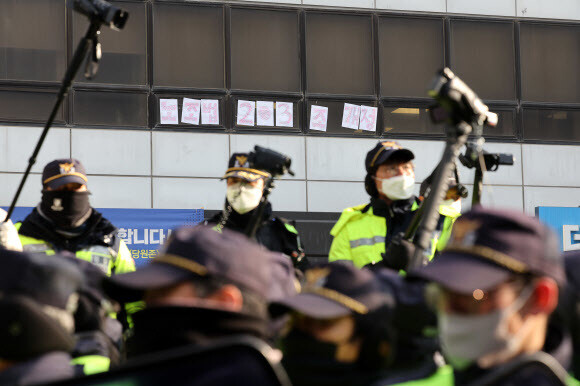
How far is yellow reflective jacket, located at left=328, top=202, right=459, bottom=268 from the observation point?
5.36 metres

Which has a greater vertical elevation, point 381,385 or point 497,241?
point 497,241

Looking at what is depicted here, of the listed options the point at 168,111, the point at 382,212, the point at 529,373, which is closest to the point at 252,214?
the point at 382,212

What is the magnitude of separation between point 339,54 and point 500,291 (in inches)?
450

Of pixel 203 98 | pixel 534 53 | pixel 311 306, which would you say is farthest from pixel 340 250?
pixel 534 53

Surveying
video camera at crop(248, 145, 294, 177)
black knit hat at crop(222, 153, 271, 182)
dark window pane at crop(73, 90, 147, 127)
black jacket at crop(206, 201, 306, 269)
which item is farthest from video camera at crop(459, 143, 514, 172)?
dark window pane at crop(73, 90, 147, 127)

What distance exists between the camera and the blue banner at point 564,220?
39.0 feet

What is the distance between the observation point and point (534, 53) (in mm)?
14242

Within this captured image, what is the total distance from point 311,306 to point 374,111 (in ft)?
36.5

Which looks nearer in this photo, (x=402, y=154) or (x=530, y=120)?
(x=402, y=154)

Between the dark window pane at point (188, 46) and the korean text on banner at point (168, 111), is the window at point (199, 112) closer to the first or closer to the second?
the korean text on banner at point (168, 111)

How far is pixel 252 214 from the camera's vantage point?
5629 mm

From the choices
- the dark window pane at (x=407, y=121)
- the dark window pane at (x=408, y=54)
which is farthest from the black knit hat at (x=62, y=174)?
the dark window pane at (x=408, y=54)

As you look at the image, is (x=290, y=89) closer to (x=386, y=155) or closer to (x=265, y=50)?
(x=265, y=50)

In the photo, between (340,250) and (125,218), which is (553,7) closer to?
(125,218)
